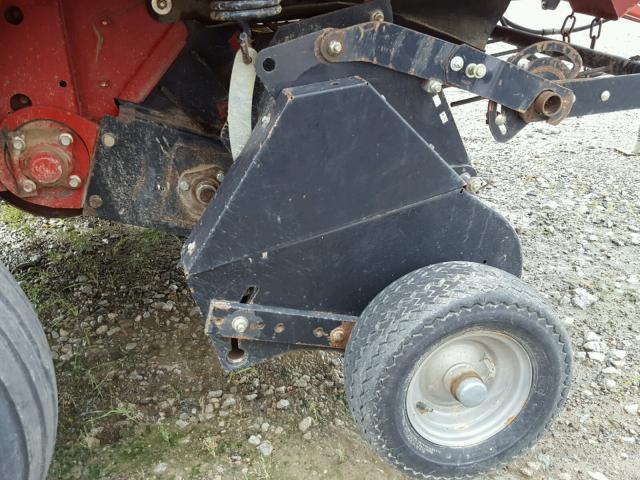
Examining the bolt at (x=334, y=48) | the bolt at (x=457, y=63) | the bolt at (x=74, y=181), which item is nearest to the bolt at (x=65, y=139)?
the bolt at (x=74, y=181)

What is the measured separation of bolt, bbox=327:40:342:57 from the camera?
1.61 m

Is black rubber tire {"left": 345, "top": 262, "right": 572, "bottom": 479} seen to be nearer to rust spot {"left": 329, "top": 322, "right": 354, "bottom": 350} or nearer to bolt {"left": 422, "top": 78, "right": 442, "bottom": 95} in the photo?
rust spot {"left": 329, "top": 322, "right": 354, "bottom": 350}

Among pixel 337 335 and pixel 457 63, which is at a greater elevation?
pixel 457 63

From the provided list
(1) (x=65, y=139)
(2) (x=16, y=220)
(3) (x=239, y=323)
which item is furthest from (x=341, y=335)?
(2) (x=16, y=220)

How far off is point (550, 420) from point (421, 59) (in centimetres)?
112

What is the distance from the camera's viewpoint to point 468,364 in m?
1.87

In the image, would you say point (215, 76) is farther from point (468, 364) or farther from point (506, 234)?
point (468, 364)

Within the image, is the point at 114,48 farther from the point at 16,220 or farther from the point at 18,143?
the point at 16,220

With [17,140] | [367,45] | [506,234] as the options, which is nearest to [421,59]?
[367,45]

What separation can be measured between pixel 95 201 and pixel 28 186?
0.20m

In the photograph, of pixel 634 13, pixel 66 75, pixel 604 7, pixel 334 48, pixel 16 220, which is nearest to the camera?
pixel 334 48

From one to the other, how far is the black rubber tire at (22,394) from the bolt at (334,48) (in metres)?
0.96

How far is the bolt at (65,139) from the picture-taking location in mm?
1919

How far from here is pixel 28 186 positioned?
1943 mm
